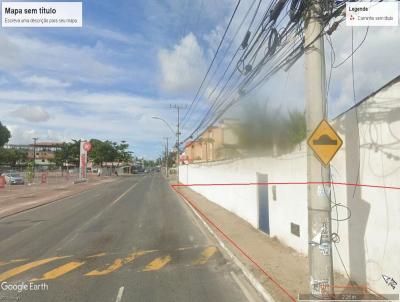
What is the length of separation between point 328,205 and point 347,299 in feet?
5.05

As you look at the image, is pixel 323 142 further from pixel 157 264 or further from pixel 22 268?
pixel 22 268

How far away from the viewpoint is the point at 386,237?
6883 mm

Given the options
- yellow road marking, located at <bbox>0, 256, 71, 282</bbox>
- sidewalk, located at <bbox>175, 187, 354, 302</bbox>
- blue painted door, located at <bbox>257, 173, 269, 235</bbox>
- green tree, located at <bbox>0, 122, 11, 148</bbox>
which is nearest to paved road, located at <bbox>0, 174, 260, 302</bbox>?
yellow road marking, located at <bbox>0, 256, 71, 282</bbox>

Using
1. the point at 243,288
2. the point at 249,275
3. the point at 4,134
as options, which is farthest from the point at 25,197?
the point at 4,134

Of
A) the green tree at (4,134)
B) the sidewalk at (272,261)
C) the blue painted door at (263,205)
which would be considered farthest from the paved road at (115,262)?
the green tree at (4,134)

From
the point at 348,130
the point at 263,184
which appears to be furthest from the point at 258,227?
the point at 348,130

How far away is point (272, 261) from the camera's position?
33.4 feet

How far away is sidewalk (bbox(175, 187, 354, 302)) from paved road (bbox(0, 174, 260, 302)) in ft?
1.52

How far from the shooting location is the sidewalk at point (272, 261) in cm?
792

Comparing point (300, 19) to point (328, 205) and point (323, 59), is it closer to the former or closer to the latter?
point (323, 59)

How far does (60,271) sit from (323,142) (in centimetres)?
640

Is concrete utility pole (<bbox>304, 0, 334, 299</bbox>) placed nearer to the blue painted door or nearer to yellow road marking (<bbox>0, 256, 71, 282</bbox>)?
yellow road marking (<bbox>0, 256, 71, 282</bbox>)

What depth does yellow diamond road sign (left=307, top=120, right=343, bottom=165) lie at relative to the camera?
685 centimetres

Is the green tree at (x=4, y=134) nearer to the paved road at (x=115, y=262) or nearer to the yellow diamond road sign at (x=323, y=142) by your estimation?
the paved road at (x=115, y=262)
